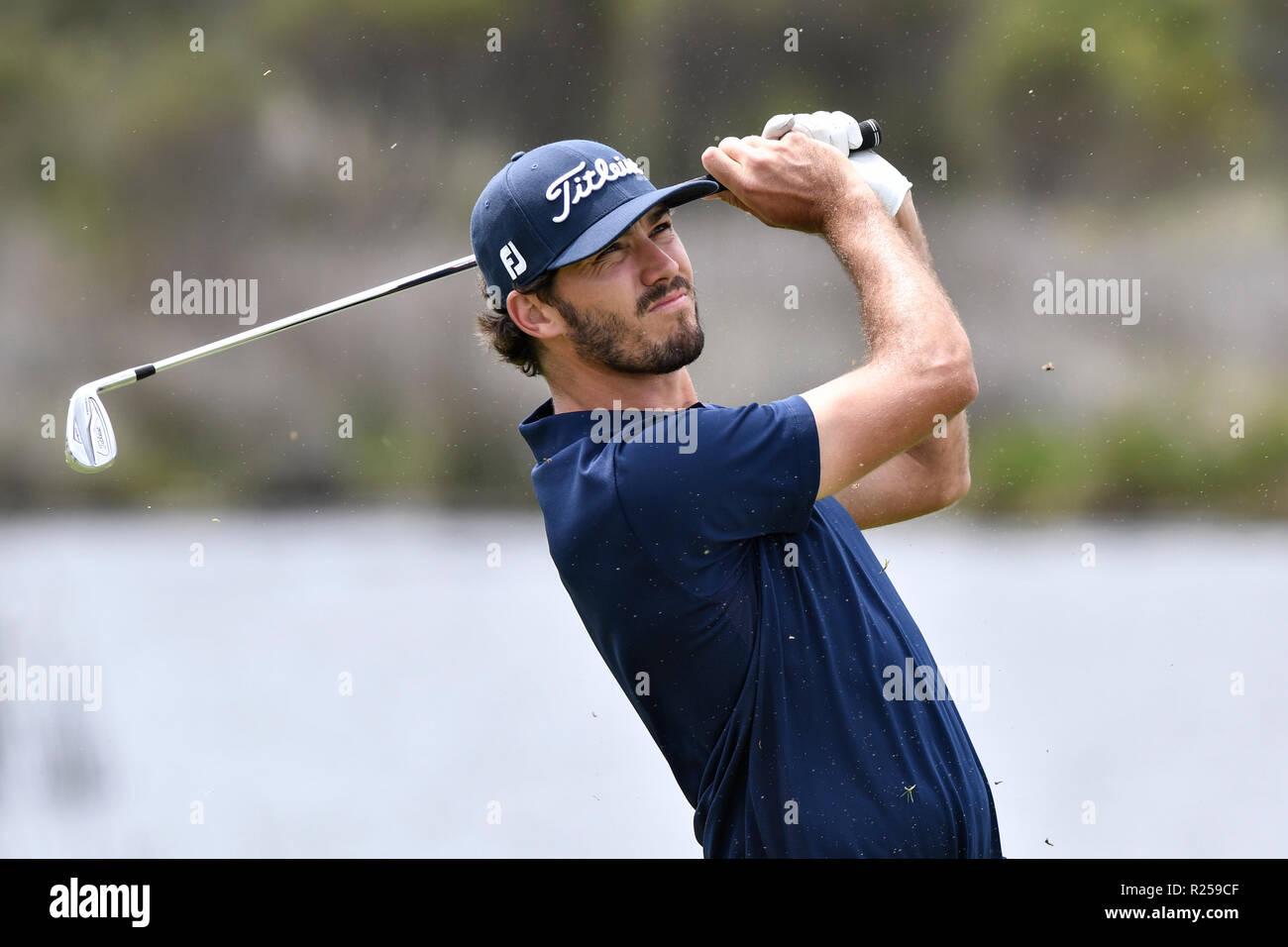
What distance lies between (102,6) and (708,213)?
5.01m

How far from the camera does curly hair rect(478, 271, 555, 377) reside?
190 centimetres

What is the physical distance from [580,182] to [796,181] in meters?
0.27

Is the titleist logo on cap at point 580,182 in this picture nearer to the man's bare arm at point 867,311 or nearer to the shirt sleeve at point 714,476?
the man's bare arm at point 867,311

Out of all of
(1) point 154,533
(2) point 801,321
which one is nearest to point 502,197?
(2) point 801,321

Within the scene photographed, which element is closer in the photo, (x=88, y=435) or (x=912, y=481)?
(x=912, y=481)

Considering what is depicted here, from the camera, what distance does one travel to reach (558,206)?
1.87 m

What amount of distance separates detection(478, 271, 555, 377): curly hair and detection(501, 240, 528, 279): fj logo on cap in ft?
0.08

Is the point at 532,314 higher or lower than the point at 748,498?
higher

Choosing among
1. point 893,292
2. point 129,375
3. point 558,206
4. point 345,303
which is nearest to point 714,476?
point 893,292

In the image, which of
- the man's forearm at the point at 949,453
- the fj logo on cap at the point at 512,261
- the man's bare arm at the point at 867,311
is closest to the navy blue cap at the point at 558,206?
the fj logo on cap at the point at 512,261

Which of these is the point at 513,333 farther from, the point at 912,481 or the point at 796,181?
the point at 912,481

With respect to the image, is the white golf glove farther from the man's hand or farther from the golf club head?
the golf club head

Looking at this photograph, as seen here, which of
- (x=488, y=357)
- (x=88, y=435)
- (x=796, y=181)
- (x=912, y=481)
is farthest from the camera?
(x=488, y=357)

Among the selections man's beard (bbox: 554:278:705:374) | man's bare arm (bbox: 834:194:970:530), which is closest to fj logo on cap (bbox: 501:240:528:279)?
man's beard (bbox: 554:278:705:374)
